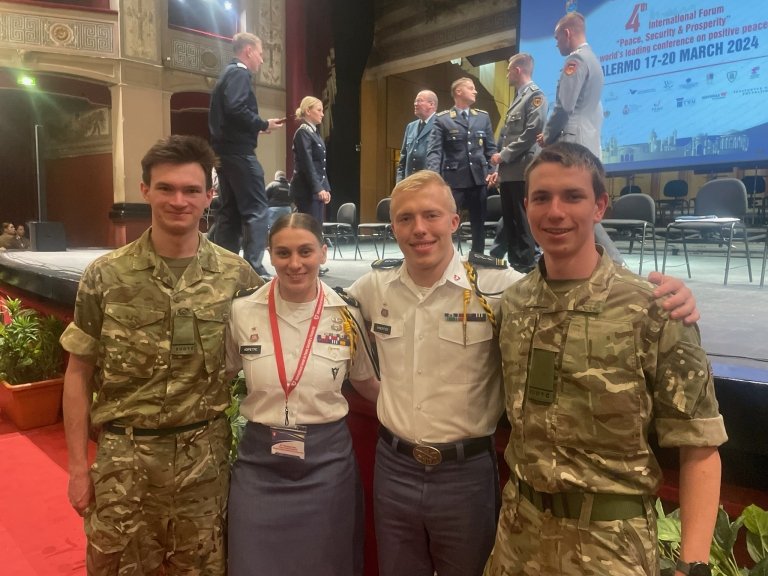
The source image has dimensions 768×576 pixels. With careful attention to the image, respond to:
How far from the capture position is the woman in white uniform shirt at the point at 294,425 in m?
1.46

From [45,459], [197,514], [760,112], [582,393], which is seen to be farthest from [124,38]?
[582,393]

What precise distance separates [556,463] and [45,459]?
2943 mm

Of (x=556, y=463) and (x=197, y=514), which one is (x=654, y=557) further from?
(x=197, y=514)

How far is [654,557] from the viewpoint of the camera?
1044 millimetres

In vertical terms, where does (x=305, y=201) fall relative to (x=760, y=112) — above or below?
below

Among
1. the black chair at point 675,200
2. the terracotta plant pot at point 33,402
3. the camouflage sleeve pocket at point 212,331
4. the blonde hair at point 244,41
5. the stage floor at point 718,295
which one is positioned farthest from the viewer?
the black chair at point 675,200

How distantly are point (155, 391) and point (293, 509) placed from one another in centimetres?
46

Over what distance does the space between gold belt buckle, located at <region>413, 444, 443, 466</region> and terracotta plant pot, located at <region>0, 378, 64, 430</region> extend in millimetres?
3049

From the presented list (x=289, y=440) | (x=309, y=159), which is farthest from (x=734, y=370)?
(x=309, y=159)

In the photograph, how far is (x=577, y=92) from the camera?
3037mm

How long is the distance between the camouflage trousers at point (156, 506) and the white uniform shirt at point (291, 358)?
194 millimetres

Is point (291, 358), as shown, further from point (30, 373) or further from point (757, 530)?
point (30, 373)

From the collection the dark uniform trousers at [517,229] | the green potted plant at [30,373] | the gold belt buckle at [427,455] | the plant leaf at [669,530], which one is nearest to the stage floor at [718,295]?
the green potted plant at [30,373]

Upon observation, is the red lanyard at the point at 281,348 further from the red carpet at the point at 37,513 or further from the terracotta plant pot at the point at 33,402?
the terracotta plant pot at the point at 33,402
